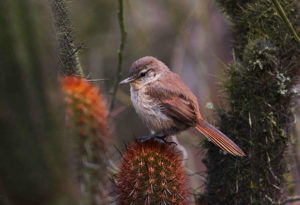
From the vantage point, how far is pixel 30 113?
153 cm

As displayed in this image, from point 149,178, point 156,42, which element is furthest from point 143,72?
point 156,42

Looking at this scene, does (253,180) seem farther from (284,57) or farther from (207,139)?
(284,57)

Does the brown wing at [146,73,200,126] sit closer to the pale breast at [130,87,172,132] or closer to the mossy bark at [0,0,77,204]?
the pale breast at [130,87,172,132]

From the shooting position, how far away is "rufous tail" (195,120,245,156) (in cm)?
306

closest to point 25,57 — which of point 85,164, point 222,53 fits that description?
point 85,164

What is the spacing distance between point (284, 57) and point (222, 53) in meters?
5.25

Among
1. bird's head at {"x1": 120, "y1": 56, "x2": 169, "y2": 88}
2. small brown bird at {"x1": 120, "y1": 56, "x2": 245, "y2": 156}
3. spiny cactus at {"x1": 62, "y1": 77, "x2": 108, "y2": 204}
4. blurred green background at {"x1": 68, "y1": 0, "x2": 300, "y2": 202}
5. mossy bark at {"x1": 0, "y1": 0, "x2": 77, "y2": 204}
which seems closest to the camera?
mossy bark at {"x1": 0, "y1": 0, "x2": 77, "y2": 204}

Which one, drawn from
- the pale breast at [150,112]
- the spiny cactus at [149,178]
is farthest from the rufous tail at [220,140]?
the spiny cactus at [149,178]

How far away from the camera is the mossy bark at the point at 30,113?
148 centimetres

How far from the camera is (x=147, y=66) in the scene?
13.6 feet

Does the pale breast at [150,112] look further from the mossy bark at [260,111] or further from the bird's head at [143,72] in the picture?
the mossy bark at [260,111]

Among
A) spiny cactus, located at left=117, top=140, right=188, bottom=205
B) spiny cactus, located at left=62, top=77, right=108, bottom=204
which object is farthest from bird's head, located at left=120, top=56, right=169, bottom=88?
spiny cactus, located at left=62, top=77, right=108, bottom=204

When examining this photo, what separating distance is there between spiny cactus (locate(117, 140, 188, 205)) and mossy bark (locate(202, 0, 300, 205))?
2.02ft

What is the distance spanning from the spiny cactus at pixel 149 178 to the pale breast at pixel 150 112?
0.87 meters
